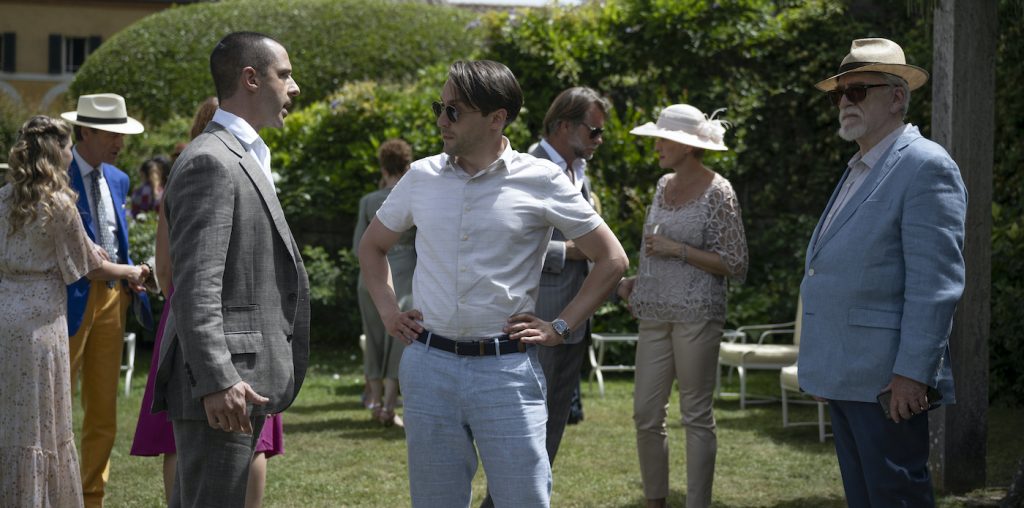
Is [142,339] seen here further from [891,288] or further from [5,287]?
[891,288]

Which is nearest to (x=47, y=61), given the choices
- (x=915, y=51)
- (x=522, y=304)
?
(x=915, y=51)

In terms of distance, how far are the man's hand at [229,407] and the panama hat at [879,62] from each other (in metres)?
2.25

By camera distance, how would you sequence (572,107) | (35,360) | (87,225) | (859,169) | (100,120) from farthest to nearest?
(100,120) < (87,225) < (572,107) < (35,360) < (859,169)

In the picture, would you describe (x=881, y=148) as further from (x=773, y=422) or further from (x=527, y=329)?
(x=773, y=422)

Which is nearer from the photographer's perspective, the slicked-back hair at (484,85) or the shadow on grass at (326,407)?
the slicked-back hair at (484,85)

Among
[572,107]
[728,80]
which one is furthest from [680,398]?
[728,80]

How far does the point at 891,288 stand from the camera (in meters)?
3.84

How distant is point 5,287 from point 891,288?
3.70m

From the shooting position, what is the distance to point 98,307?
582 centimetres

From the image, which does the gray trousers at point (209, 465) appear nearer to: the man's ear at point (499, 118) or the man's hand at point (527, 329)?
the man's hand at point (527, 329)

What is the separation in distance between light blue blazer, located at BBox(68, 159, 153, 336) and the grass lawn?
1.13 m

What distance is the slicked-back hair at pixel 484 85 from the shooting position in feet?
12.2

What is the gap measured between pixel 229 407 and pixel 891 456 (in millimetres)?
2085

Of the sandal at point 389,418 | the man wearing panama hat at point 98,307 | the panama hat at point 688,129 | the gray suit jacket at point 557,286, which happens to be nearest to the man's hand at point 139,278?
the man wearing panama hat at point 98,307
